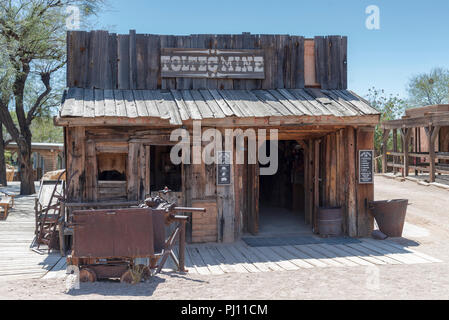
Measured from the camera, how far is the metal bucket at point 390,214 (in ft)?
31.6

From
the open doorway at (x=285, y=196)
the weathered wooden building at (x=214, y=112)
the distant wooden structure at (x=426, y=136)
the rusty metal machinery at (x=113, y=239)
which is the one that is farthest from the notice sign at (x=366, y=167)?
the distant wooden structure at (x=426, y=136)

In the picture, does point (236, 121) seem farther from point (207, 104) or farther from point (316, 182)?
point (316, 182)

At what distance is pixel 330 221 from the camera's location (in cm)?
984

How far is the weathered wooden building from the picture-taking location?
8.87 metres

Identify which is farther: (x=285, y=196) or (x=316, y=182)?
(x=285, y=196)

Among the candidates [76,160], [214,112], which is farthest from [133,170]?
[214,112]

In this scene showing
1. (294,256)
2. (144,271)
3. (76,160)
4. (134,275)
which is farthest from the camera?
(76,160)

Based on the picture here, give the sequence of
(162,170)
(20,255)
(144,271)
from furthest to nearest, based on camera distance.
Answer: (162,170) < (20,255) < (144,271)

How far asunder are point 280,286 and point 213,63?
572 cm

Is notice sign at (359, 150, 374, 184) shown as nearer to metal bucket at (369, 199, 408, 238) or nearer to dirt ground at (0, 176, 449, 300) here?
metal bucket at (369, 199, 408, 238)

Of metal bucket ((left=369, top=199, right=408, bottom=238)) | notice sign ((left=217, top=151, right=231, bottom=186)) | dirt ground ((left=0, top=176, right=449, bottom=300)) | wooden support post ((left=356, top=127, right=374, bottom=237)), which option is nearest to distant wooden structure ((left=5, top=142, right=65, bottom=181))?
notice sign ((left=217, top=151, right=231, bottom=186))

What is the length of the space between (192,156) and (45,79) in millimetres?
12301

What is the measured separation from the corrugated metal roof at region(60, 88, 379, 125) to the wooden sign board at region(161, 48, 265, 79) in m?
0.39

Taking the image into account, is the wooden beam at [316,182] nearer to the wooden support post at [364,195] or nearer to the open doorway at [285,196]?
the open doorway at [285,196]
